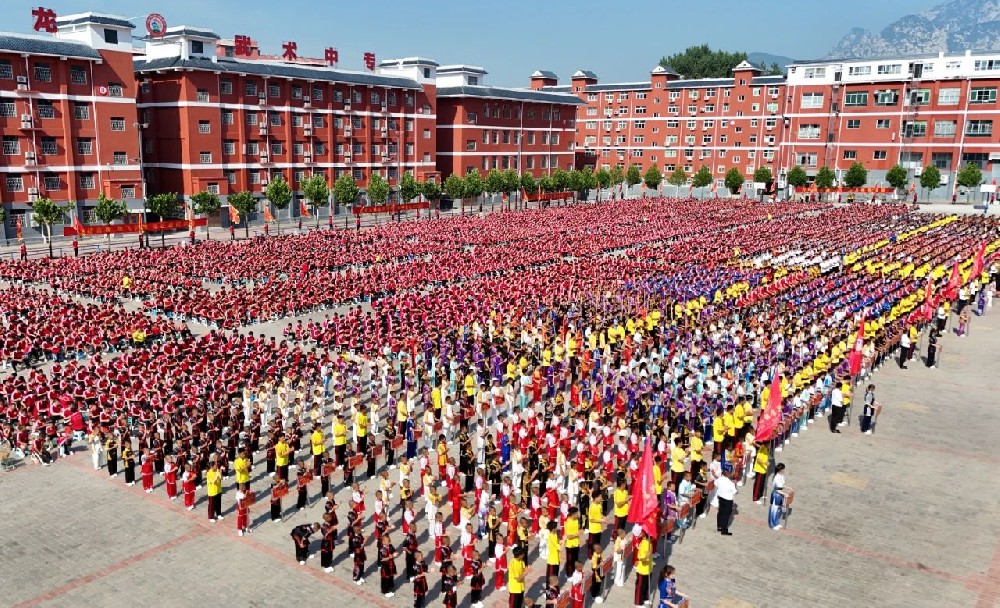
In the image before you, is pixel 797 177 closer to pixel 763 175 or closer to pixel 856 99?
pixel 763 175

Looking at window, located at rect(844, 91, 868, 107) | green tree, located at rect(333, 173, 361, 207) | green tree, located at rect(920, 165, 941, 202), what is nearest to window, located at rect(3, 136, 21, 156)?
green tree, located at rect(333, 173, 361, 207)

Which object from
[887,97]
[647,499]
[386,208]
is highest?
[887,97]

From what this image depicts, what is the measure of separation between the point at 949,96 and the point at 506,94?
1969 inches

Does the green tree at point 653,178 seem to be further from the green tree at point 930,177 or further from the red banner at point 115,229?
the red banner at point 115,229

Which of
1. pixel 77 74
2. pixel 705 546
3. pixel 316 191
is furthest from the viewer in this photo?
pixel 316 191

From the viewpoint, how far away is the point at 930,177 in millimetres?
82375

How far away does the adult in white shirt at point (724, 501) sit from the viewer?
15500 mm

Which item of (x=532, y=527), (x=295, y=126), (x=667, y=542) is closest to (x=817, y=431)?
(x=667, y=542)

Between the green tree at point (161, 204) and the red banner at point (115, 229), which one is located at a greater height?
the green tree at point (161, 204)

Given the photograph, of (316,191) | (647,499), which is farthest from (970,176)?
(647,499)

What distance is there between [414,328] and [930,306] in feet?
68.8

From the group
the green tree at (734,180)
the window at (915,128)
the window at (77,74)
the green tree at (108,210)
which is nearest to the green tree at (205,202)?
the green tree at (108,210)

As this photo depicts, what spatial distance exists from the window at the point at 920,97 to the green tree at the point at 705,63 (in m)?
60.9

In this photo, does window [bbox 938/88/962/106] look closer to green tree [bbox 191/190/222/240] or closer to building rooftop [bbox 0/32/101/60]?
green tree [bbox 191/190/222/240]
